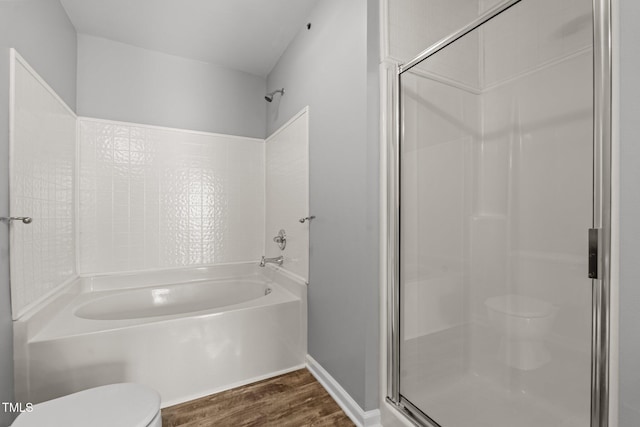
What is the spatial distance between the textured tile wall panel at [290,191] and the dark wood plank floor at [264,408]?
0.70 m

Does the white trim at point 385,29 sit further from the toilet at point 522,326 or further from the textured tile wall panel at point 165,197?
the textured tile wall panel at point 165,197

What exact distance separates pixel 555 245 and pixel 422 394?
37.4 inches

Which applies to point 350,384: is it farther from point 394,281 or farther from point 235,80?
point 235,80

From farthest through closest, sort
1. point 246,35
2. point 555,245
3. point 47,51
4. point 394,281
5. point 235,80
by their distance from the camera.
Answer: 1. point 235,80
2. point 246,35
3. point 47,51
4. point 394,281
5. point 555,245

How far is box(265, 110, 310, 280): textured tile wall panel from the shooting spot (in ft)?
6.72

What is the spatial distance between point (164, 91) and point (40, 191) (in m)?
1.27

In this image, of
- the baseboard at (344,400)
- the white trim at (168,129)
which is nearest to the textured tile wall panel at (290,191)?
the white trim at (168,129)

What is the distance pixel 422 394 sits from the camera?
4.48ft

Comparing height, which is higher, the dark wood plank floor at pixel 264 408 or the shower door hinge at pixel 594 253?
the shower door hinge at pixel 594 253

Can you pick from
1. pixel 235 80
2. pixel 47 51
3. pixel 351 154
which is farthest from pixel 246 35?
pixel 351 154

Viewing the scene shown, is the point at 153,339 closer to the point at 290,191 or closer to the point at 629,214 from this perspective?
the point at 290,191

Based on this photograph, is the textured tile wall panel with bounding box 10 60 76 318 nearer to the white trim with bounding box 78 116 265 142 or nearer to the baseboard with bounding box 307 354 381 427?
the white trim with bounding box 78 116 265 142

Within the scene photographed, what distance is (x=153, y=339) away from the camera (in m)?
1.58

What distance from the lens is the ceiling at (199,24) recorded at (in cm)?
189
